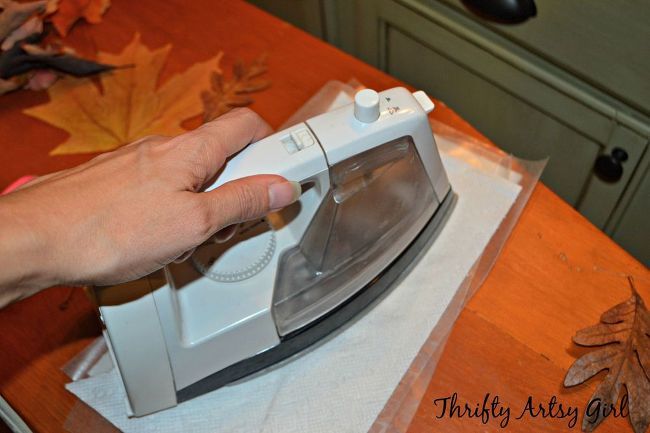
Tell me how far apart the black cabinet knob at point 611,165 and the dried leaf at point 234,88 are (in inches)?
19.3

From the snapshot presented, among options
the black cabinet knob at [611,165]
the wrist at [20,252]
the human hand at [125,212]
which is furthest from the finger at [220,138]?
the black cabinet knob at [611,165]

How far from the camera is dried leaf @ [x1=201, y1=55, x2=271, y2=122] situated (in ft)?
2.90

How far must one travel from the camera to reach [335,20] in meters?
1.12

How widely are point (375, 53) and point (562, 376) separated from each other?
2.14 feet

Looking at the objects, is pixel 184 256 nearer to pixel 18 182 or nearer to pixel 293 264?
pixel 293 264

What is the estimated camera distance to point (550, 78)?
0.81 metres

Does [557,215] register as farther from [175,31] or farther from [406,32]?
[175,31]

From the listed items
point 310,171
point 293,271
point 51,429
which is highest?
point 310,171

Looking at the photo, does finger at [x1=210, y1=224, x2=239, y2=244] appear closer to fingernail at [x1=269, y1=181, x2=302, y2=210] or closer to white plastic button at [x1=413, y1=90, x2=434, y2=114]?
fingernail at [x1=269, y1=181, x2=302, y2=210]

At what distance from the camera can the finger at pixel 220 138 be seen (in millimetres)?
546

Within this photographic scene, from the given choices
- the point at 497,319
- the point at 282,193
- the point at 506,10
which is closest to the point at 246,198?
the point at 282,193

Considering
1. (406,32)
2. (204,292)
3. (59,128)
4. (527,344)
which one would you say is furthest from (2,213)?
(406,32)

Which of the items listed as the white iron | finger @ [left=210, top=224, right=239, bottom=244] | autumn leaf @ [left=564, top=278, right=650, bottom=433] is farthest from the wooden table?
finger @ [left=210, top=224, right=239, bottom=244]

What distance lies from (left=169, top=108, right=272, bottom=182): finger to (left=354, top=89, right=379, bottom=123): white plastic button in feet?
0.32
